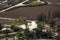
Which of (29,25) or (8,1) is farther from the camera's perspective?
(8,1)

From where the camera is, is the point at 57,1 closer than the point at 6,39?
No

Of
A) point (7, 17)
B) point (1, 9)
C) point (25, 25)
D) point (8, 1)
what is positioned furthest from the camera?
point (8, 1)

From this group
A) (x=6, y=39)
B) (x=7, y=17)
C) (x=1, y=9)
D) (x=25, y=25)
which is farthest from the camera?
(x=1, y=9)

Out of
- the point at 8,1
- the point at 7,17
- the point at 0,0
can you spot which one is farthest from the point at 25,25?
the point at 0,0

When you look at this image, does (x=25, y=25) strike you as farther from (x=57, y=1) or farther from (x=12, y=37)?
(x=57, y=1)

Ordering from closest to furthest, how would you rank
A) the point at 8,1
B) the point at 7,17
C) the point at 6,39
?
the point at 6,39 → the point at 7,17 → the point at 8,1

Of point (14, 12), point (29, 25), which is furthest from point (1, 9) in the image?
point (29, 25)

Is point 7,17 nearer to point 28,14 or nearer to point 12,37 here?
point 28,14
